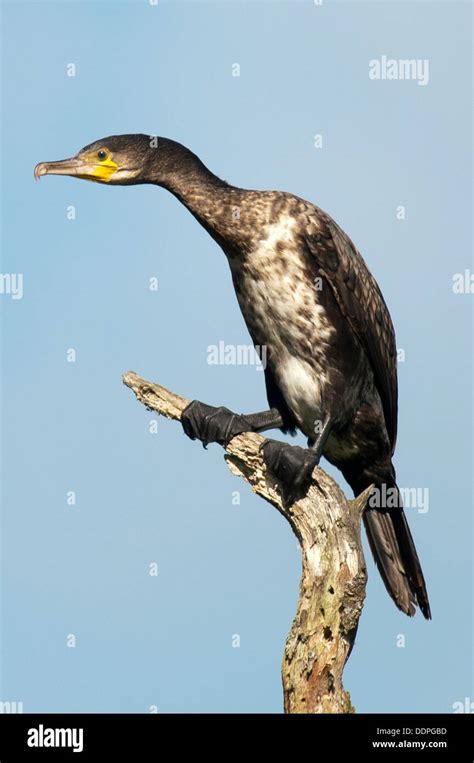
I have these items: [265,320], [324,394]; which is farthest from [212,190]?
[324,394]

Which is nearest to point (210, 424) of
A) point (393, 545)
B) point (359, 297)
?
point (359, 297)

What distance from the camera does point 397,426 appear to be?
9.38 meters

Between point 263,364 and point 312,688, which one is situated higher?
point 263,364

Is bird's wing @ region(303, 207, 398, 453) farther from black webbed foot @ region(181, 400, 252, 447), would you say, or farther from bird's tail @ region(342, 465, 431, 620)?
black webbed foot @ region(181, 400, 252, 447)

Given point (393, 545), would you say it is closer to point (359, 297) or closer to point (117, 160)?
point (359, 297)

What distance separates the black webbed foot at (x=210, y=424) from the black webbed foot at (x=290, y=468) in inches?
17.2

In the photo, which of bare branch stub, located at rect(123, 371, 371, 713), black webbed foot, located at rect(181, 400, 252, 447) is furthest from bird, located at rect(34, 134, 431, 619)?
bare branch stub, located at rect(123, 371, 371, 713)

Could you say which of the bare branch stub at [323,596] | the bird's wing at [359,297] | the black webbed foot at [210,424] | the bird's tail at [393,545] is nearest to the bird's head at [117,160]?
the bird's wing at [359,297]

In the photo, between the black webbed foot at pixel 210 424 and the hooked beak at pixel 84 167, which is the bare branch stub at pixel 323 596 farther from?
the hooked beak at pixel 84 167

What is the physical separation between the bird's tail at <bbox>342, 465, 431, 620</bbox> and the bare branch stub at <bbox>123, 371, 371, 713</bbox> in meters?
1.03

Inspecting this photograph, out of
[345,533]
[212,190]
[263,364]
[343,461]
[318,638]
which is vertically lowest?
[318,638]

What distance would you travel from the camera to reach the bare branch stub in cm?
782

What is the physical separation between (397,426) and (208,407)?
4.76ft
